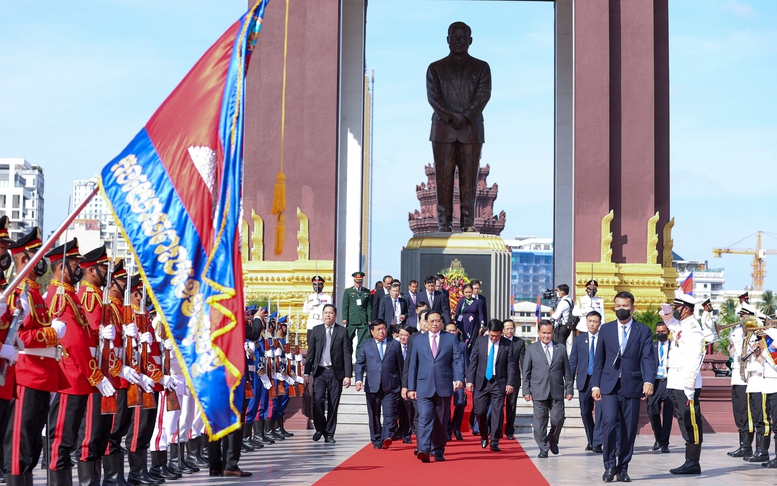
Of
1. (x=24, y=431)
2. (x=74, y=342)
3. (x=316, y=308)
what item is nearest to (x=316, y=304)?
(x=316, y=308)

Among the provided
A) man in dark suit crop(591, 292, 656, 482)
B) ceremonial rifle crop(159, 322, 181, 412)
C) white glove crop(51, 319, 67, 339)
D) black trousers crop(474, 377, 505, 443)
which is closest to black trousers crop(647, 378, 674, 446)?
black trousers crop(474, 377, 505, 443)

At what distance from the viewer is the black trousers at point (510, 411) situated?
14281mm

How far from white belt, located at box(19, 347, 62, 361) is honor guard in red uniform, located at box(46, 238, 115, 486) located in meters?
0.41

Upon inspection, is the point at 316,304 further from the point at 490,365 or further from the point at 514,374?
the point at 514,374

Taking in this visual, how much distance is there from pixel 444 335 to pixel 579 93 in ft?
36.0

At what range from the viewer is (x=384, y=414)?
13.7 m

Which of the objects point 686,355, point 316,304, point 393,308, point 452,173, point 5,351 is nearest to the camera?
point 5,351

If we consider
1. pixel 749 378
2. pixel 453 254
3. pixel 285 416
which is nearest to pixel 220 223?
pixel 749 378

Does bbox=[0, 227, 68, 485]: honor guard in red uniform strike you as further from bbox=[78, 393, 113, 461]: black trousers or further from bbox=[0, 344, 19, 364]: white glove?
bbox=[78, 393, 113, 461]: black trousers

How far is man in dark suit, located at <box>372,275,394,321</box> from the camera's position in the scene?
17023 millimetres

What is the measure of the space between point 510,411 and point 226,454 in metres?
5.15

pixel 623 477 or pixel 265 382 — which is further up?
pixel 265 382

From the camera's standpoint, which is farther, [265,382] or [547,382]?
[265,382]

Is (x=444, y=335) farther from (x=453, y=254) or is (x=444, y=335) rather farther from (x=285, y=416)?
(x=453, y=254)
